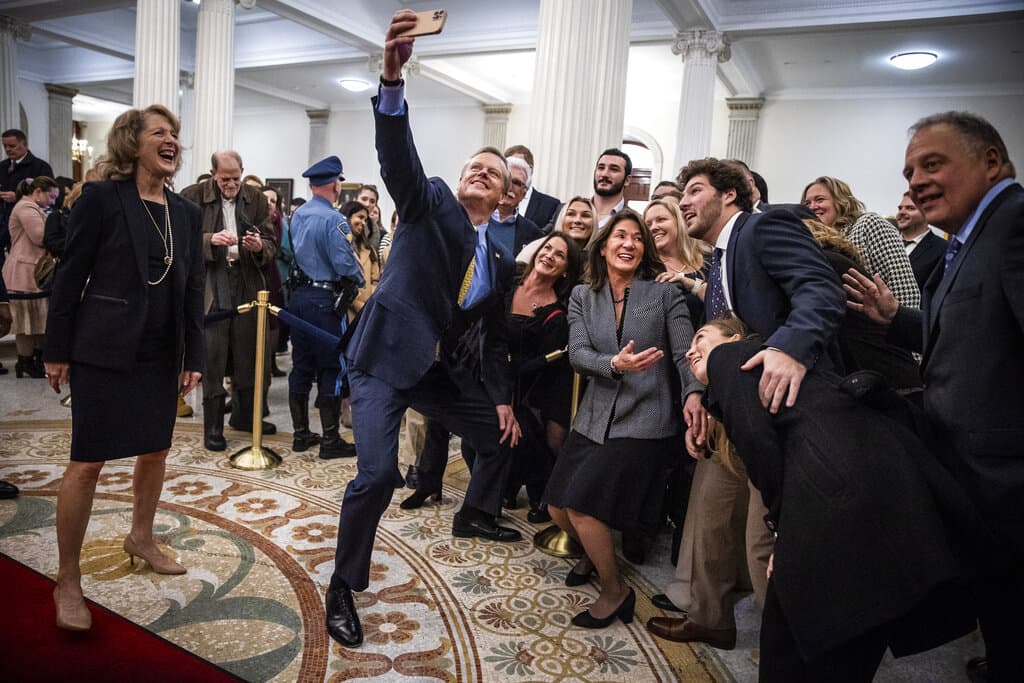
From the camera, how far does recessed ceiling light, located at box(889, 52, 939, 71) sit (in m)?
11.0

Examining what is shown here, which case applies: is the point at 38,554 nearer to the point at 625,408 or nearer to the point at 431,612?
the point at 431,612

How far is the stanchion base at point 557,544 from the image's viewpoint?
3328 mm

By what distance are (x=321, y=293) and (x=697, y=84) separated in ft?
26.1

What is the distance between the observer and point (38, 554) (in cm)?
285

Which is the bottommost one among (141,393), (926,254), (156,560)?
(156,560)

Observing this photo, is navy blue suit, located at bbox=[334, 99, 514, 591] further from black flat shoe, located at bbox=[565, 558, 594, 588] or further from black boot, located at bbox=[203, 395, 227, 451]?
black boot, located at bbox=[203, 395, 227, 451]

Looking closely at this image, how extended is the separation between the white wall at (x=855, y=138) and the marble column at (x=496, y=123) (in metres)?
6.19

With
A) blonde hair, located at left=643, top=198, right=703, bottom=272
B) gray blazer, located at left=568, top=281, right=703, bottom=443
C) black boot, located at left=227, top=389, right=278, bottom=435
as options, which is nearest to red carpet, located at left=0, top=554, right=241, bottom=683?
gray blazer, located at left=568, top=281, right=703, bottom=443

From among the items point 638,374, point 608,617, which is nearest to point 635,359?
point 638,374

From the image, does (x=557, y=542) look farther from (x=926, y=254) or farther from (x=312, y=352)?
(x=926, y=254)

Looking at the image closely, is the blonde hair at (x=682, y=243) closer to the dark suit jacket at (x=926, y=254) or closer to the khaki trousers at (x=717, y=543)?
the khaki trousers at (x=717, y=543)

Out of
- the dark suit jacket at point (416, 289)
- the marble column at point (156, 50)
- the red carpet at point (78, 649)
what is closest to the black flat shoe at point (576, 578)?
the dark suit jacket at point (416, 289)

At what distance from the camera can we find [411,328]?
2.51 m

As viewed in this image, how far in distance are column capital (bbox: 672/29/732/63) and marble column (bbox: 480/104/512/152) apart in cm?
698
